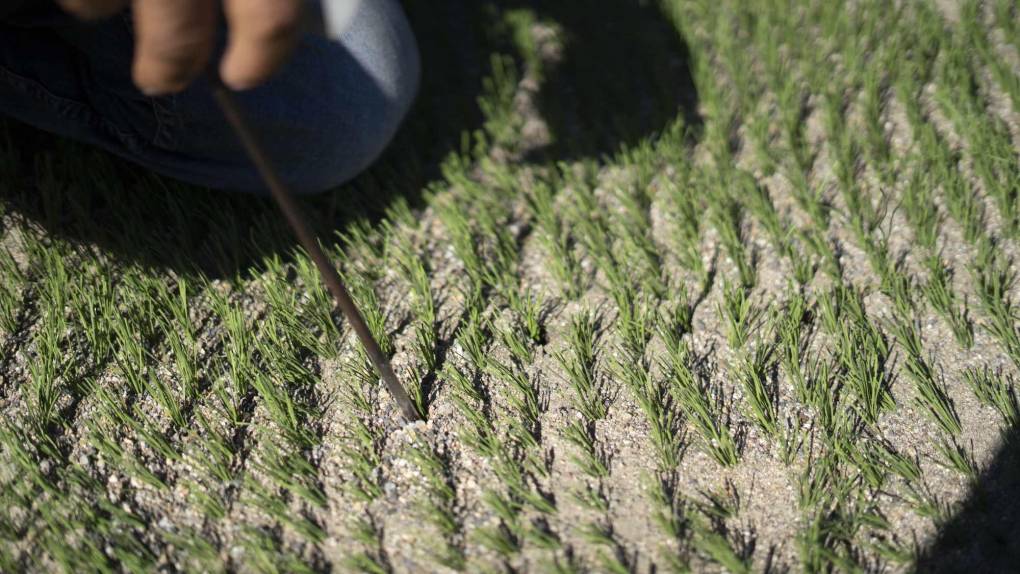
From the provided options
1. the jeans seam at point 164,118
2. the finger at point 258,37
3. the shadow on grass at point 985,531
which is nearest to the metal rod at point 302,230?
the finger at point 258,37

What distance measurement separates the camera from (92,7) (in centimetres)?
105

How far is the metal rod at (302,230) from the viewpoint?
3.71 ft

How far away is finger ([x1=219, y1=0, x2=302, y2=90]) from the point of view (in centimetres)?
105

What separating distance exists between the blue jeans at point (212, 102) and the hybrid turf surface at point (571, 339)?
149 millimetres

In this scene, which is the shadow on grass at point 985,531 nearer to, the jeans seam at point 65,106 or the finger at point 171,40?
the finger at point 171,40

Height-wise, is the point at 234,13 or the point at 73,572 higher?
the point at 234,13

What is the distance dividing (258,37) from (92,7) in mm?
198

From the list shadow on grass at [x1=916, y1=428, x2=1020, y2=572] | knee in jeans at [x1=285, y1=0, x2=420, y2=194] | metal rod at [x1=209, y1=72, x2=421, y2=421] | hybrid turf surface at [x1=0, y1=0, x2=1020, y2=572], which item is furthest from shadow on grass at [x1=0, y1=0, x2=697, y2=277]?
shadow on grass at [x1=916, y1=428, x2=1020, y2=572]

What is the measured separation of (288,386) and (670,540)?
75 cm

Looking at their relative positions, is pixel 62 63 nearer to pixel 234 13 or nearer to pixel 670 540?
pixel 234 13

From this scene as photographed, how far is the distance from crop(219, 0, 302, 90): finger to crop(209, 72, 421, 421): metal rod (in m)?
0.04

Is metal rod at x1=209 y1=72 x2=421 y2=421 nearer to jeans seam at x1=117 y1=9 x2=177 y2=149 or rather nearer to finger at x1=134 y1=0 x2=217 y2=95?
finger at x1=134 y1=0 x2=217 y2=95

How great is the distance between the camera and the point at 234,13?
1.06 meters

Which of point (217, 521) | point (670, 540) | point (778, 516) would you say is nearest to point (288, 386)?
point (217, 521)
